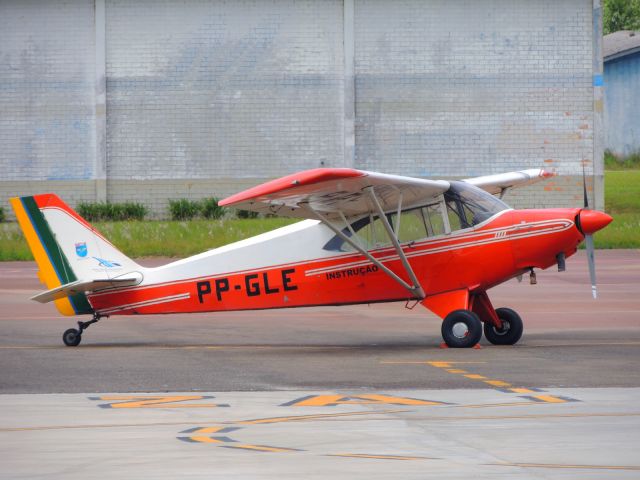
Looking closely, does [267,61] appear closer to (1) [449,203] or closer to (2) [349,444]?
(1) [449,203]

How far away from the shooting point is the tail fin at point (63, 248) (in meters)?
15.4

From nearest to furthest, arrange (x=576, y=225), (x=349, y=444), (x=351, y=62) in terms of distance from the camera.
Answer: (x=349, y=444) < (x=576, y=225) < (x=351, y=62)

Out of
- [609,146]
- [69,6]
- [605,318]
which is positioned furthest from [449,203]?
[609,146]

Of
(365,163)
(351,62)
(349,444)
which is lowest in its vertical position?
(349,444)

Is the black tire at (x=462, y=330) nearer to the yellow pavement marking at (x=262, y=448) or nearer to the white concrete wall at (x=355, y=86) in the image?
the yellow pavement marking at (x=262, y=448)

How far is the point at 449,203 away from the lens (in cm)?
1521

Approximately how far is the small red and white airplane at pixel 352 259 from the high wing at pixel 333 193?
Result: 0.10 ft

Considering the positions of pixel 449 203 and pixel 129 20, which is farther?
pixel 129 20

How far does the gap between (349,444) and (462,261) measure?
7.03 meters

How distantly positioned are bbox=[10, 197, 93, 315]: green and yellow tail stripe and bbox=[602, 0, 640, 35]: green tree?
76.7 meters

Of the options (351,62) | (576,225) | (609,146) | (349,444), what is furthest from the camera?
(609,146)

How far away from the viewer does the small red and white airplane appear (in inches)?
584

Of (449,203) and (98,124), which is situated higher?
(98,124)

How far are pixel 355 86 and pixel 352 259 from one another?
81.5ft
